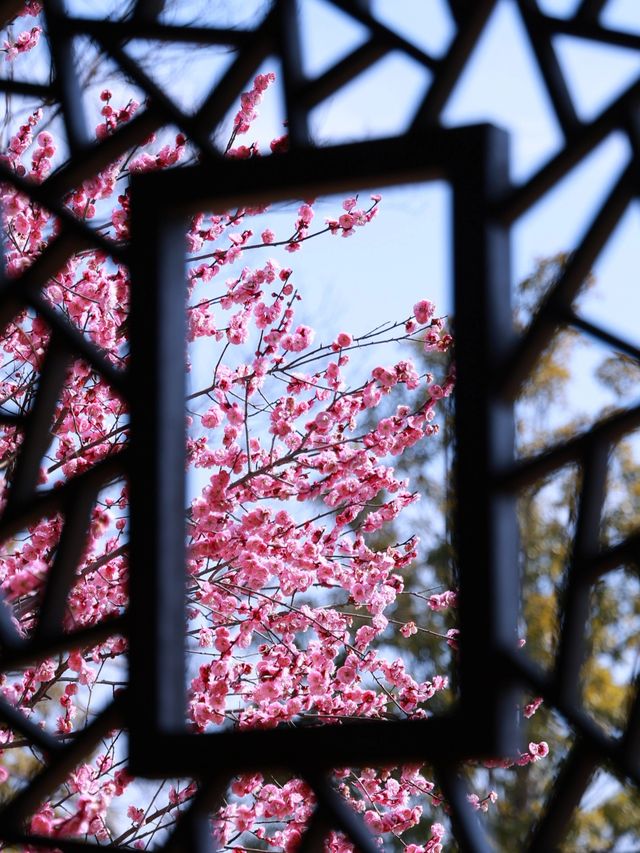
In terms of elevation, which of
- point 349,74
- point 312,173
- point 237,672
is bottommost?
point 237,672

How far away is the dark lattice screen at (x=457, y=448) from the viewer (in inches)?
49.9

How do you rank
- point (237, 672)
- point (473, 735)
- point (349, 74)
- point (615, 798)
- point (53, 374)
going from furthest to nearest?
point (615, 798) → point (237, 672) → point (53, 374) → point (349, 74) → point (473, 735)

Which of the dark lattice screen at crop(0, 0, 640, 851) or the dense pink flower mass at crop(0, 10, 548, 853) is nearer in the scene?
the dark lattice screen at crop(0, 0, 640, 851)

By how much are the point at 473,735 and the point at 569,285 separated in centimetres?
54

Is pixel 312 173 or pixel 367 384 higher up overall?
pixel 367 384

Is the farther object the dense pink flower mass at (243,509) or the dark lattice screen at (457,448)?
the dense pink flower mass at (243,509)

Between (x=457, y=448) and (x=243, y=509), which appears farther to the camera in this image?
(x=243, y=509)

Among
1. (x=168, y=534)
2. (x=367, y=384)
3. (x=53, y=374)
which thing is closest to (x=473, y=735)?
(x=168, y=534)

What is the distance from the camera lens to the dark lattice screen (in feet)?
4.16

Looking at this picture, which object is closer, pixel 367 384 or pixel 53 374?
pixel 53 374

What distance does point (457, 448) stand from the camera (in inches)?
52.2

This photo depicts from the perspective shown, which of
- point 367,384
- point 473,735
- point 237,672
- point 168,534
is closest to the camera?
point 473,735

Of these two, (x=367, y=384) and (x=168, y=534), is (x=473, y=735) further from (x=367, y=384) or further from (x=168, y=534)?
(x=367, y=384)

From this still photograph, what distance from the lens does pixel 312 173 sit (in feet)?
4.64
